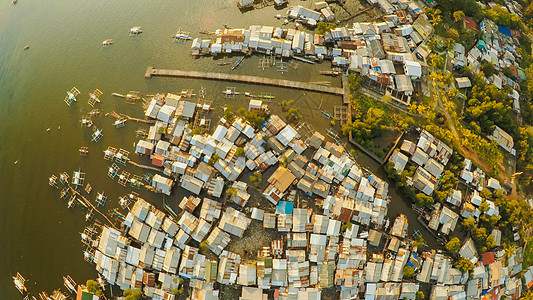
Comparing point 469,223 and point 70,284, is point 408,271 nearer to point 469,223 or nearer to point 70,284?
point 469,223

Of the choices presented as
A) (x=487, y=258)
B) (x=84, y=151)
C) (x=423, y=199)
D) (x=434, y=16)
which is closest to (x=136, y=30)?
(x=84, y=151)

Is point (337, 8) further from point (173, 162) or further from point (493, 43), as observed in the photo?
point (173, 162)

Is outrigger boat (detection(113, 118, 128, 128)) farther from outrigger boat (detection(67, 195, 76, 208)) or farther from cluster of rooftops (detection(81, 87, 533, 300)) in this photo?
outrigger boat (detection(67, 195, 76, 208))

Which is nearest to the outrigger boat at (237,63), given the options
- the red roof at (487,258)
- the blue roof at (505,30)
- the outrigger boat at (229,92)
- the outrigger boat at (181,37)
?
the outrigger boat at (229,92)

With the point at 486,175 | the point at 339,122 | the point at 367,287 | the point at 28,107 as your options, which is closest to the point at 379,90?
the point at 339,122

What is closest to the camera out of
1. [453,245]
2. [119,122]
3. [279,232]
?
[453,245]

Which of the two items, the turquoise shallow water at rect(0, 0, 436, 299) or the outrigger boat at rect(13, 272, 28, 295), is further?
the turquoise shallow water at rect(0, 0, 436, 299)

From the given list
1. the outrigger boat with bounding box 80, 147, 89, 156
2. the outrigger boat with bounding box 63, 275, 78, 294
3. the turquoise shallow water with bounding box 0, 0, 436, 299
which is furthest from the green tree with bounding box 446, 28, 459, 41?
the outrigger boat with bounding box 63, 275, 78, 294
